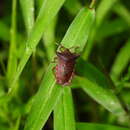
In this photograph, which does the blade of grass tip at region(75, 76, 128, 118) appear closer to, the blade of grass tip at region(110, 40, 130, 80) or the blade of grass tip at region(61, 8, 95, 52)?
the blade of grass tip at region(61, 8, 95, 52)

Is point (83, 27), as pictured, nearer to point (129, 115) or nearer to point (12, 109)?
point (129, 115)

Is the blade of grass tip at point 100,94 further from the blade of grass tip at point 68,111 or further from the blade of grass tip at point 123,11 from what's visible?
the blade of grass tip at point 123,11

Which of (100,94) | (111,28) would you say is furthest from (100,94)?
(111,28)

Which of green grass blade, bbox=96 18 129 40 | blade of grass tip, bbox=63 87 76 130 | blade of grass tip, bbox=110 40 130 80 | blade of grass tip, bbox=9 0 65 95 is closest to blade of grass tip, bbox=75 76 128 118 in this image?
blade of grass tip, bbox=63 87 76 130

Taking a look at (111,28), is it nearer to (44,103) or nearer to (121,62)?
(121,62)

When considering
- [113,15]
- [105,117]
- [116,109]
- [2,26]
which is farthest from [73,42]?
[113,15]

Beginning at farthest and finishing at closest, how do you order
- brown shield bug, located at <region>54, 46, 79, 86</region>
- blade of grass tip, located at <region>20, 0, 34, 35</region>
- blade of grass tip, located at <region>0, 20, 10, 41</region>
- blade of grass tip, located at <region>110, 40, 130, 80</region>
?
1. blade of grass tip, located at <region>0, 20, 10, 41</region>
2. blade of grass tip, located at <region>110, 40, 130, 80</region>
3. blade of grass tip, located at <region>20, 0, 34, 35</region>
4. brown shield bug, located at <region>54, 46, 79, 86</region>
